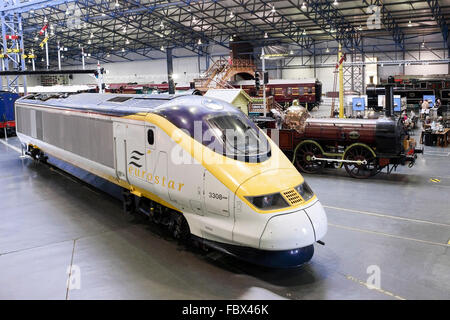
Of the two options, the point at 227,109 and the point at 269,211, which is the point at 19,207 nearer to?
the point at 227,109

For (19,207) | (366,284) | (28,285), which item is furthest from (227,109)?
(19,207)

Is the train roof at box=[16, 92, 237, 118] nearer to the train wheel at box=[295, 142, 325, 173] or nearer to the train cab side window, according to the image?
the train cab side window

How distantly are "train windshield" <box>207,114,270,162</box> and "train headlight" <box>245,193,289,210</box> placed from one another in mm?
848

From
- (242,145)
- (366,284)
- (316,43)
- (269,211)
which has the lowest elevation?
(366,284)

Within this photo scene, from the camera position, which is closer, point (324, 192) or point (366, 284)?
point (366, 284)

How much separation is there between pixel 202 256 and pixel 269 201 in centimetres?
187

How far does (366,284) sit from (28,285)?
5.46 metres

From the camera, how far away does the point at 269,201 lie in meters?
6.52

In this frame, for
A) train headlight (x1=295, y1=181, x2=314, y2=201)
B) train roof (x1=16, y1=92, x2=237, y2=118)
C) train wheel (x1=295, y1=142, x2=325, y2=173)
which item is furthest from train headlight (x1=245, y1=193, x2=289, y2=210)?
train wheel (x1=295, y1=142, x2=325, y2=173)

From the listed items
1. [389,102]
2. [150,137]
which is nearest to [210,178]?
[150,137]

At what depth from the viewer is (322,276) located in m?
6.77

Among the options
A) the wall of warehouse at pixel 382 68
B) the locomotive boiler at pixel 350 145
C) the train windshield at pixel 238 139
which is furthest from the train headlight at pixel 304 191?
the wall of warehouse at pixel 382 68

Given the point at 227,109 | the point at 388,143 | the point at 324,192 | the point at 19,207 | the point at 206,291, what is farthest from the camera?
the point at 388,143

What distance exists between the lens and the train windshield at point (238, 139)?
7105 mm
